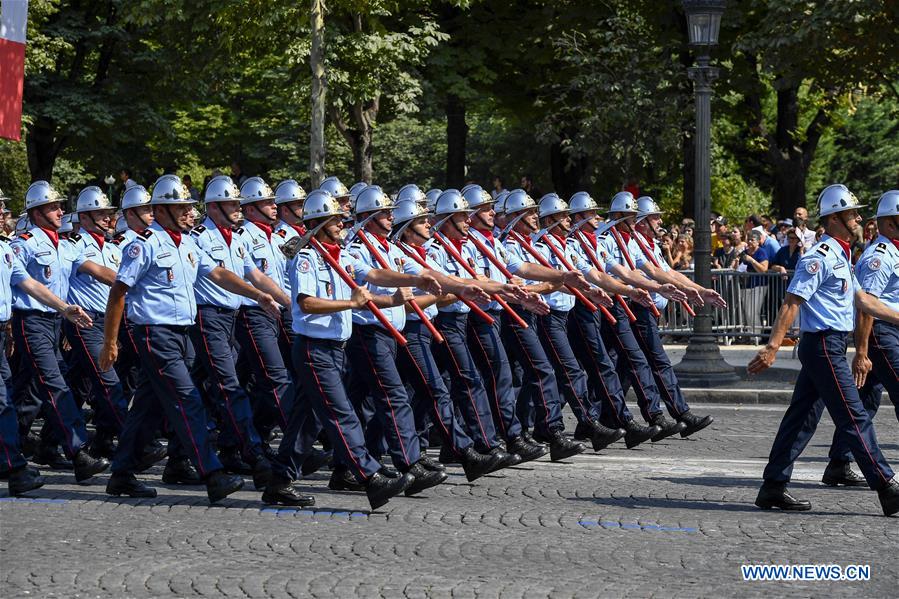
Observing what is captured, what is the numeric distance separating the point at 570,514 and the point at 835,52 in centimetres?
1932

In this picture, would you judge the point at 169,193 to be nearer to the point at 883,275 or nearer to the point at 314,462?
the point at 314,462

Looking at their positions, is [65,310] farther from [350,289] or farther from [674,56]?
[674,56]

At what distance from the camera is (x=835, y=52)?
1054 inches

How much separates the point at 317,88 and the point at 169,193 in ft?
41.9

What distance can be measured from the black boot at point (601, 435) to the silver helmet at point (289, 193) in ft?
9.37

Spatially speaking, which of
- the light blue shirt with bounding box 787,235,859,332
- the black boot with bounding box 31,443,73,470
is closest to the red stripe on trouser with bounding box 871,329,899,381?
the light blue shirt with bounding box 787,235,859,332

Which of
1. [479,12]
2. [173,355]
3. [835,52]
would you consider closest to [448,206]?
[173,355]

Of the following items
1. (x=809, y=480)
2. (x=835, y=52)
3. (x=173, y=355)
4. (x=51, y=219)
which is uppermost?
(x=835, y=52)

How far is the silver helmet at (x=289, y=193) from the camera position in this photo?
38.3 feet

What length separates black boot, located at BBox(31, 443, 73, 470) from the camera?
11.5 meters

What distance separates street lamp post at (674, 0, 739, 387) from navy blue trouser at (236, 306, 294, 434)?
7.19 m

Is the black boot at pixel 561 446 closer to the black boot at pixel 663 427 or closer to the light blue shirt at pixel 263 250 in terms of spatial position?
the black boot at pixel 663 427

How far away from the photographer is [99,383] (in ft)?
37.4

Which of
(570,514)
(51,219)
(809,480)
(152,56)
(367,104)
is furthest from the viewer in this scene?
(152,56)
